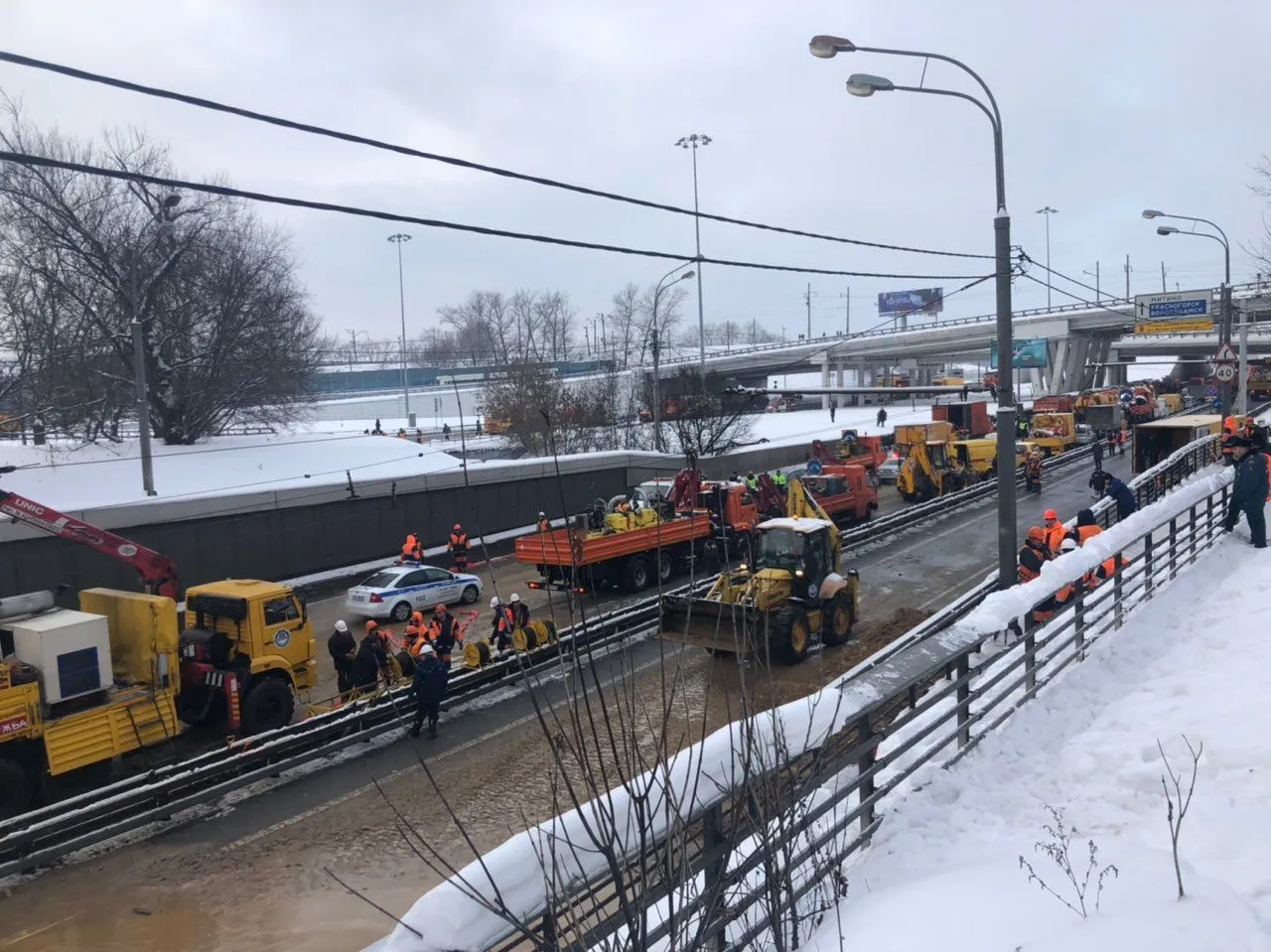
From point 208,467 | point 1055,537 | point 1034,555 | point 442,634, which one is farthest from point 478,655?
point 208,467

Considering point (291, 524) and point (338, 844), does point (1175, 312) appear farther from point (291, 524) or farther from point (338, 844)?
point (338, 844)

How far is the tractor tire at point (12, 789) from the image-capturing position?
10414mm

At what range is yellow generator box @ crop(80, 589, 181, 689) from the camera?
40.0 feet

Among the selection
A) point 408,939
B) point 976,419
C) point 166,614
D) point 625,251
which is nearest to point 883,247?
point 625,251

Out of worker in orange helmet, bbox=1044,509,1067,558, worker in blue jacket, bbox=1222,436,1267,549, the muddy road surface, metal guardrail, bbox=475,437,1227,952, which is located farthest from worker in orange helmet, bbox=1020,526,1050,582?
metal guardrail, bbox=475,437,1227,952

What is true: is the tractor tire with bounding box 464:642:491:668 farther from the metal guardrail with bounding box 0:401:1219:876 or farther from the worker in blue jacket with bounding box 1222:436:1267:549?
the worker in blue jacket with bounding box 1222:436:1267:549

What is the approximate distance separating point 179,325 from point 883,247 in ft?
98.3

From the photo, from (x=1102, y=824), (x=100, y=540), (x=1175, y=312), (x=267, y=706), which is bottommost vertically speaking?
(x=267, y=706)

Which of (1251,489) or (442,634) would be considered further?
(442,634)

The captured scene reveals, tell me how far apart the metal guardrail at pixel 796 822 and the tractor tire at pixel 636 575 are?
42.9ft

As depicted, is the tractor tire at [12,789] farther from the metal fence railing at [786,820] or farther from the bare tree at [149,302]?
the bare tree at [149,302]

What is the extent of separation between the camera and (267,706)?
523 inches

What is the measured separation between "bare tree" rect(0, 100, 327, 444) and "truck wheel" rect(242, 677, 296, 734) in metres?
21.5

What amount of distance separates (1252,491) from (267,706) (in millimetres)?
13541
